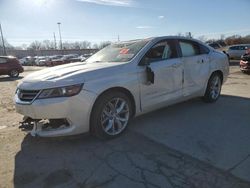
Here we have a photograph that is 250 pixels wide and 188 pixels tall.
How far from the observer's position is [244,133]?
13.9 ft

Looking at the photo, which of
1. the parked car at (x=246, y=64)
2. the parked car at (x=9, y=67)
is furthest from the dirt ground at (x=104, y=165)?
the parked car at (x=9, y=67)

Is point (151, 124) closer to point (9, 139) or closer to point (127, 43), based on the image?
point (127, 43)

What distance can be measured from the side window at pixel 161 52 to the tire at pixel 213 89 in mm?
1444

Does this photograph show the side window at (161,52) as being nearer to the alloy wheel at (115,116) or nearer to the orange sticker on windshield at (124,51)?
the orange sticker on windshield at (124,51)

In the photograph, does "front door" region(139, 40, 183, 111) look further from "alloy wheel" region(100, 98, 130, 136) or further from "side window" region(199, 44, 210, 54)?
"side window" region(199, 44, 210, 54)

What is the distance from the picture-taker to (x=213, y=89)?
6258 mm

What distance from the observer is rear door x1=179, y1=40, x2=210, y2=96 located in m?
5.39

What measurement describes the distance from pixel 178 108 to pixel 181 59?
3.83 feet

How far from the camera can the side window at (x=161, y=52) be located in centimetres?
471

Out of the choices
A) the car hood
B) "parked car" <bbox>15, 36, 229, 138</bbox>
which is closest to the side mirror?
"parked car" <bbox>15, 36, 229, 138</bbox>

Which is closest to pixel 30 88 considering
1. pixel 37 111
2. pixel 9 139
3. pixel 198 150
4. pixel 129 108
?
pixel 37 111

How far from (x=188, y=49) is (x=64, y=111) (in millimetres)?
3147

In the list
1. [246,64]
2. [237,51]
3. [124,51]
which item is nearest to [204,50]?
[124,51]

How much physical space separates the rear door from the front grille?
2942 millimetres
